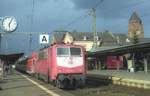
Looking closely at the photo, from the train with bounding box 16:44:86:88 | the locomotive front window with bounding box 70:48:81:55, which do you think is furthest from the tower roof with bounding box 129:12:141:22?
the train with bounding box 16:44:86:88

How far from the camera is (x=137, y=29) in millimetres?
135125

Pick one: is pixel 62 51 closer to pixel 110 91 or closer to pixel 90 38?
pixel 110 91

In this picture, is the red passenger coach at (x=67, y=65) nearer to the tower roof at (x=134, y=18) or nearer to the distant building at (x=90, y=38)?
the distant building at (x=90, y=38)

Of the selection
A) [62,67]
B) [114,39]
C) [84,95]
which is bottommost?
[84,95]

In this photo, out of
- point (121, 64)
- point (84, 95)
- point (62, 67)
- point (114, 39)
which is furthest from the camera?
point (114, 39)

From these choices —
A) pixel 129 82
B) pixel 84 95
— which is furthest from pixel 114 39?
pixel 84 95

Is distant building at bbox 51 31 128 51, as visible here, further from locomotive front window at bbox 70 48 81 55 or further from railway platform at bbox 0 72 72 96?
locomotive front window at bbox 70 48 81 55

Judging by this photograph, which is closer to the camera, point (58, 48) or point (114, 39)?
point (58, 48)

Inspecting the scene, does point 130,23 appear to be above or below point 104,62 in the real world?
above

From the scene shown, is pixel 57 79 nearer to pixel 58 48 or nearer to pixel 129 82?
pixel 58 48

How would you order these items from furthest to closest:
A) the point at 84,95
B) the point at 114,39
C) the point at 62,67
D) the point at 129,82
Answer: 1. the point at 114,39
2. the point at 129,82
3. the point at 62,67
4. the point at 84,95

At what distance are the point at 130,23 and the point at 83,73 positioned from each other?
110025 mm

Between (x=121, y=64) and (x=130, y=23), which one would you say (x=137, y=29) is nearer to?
(x=130, y=23)

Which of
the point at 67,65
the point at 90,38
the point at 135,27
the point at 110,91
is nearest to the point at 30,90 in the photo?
the point at 67,65
